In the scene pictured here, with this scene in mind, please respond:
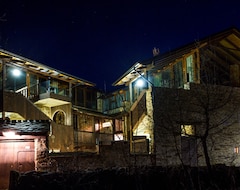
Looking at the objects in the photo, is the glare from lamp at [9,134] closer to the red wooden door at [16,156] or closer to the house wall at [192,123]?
the red wooden door at [16,156]

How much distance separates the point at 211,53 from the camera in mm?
23734

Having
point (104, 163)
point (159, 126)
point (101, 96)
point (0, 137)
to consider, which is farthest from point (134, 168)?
point (101, 96)

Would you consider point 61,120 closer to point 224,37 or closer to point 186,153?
point 186,153

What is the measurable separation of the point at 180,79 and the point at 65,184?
A: 44.9 ft

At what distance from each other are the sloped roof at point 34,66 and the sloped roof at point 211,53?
189 inches

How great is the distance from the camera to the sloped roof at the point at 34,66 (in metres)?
21.8

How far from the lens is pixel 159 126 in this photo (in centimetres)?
2069

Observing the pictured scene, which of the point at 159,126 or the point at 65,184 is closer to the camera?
the point at 65,184

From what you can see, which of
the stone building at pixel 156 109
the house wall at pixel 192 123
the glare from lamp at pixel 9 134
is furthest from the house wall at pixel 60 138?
the house wall at pixel 192 123

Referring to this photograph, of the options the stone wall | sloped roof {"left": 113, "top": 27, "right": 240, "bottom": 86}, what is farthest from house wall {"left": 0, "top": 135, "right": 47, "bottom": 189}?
sloped roof {"left": 113, "top": 27, "right": 240, "bottom": 86}

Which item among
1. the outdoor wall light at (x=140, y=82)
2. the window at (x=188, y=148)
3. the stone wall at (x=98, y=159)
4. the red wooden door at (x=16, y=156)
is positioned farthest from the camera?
the outdoor wall light at (x=140, y=82)

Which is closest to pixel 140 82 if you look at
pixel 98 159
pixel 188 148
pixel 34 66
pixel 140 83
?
pixel 140 83

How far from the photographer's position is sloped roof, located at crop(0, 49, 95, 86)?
21.8m

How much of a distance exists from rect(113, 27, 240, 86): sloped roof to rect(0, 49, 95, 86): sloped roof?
189 inches
